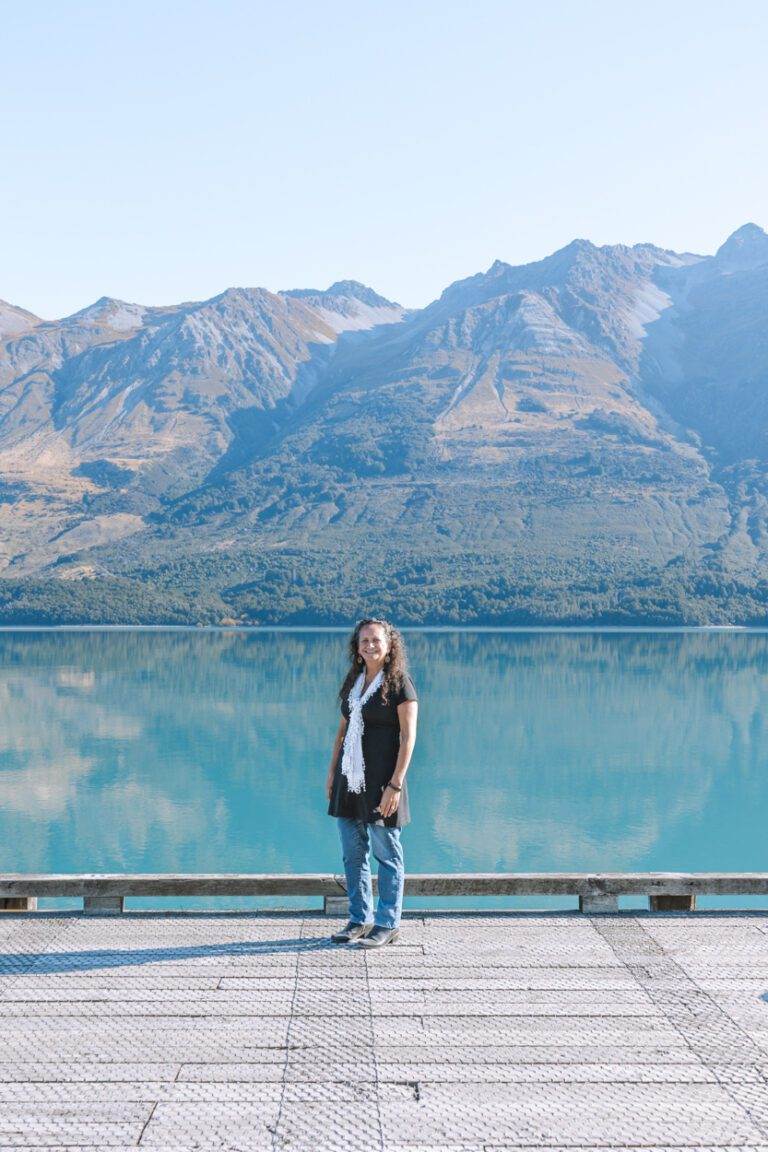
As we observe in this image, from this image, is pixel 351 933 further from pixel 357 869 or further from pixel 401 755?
pixel 401 755

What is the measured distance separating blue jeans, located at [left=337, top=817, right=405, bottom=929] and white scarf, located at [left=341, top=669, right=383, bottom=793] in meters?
0.26

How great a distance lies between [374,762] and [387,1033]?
2086mm

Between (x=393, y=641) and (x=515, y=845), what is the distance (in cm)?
2750

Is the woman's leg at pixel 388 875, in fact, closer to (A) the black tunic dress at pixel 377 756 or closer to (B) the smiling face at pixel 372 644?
(A) the black tunic dress at pixel 377 756

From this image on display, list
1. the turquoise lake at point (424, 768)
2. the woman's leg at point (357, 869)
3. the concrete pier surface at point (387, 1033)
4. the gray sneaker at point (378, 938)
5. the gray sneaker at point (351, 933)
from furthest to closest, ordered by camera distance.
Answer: the turquoise lake at point (424, 768)
the woman's leg at point (357, 869)
the gray sneaker at point (351, 933)
the gray sneaker at point (378, 938)
the concrete pier surface at point (387, 1033)

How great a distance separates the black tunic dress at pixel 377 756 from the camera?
7512mm

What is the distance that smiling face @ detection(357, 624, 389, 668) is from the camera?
7516 mm

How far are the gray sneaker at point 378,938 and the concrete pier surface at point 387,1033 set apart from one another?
0.31 feet

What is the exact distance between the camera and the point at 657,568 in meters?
176

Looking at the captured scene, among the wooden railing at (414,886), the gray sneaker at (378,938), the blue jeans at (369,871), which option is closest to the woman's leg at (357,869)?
the blue jeans at (369,871)

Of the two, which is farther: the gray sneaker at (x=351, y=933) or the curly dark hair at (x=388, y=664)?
the curly dark hair at (x=388, y=664)

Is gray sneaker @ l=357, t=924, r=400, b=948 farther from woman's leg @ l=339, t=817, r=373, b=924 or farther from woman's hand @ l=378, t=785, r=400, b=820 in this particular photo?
woman's hand @ l=378, t=785, r=400, b=820

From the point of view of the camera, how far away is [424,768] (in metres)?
47.9

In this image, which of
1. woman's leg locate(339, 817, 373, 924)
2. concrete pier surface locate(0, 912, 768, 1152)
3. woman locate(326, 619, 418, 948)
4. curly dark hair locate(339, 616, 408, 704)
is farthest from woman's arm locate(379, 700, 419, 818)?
concrete pier surface locate(0, 912, 768, 1152)
